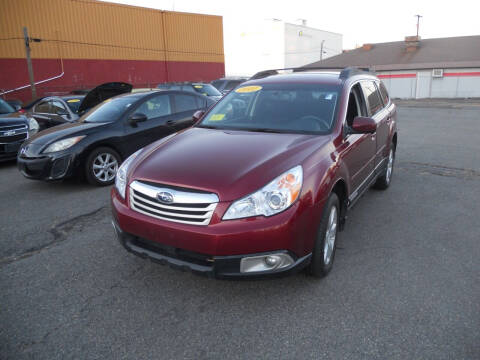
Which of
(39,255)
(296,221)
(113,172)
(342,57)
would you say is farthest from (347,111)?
(342,57)

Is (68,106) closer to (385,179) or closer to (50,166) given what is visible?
(50,166)

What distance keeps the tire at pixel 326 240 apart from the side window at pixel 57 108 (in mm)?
7914

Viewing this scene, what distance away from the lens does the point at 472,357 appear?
2354 mm

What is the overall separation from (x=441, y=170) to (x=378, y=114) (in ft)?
9.37

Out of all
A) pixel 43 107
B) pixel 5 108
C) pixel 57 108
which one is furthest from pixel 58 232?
pixel 43 107

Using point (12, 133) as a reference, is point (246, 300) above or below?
below

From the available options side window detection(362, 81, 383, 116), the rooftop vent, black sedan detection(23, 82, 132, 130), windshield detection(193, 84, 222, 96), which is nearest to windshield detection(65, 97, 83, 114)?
black sedan detection(23, 82, 132, 130)

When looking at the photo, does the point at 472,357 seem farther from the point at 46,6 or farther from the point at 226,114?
the point at 46,6

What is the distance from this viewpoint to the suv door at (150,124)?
6566mm

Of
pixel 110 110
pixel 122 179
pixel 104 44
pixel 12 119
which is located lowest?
pixel 122 179

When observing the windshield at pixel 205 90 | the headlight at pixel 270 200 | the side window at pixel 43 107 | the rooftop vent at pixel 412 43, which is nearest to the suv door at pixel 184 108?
the side window at pixel 43 107

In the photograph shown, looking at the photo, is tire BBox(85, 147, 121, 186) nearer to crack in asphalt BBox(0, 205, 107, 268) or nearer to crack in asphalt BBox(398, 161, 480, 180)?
crack in asphalt BBox(0, 205, 107, 268)

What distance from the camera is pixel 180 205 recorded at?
2.71 m

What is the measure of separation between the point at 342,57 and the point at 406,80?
8.73 m
